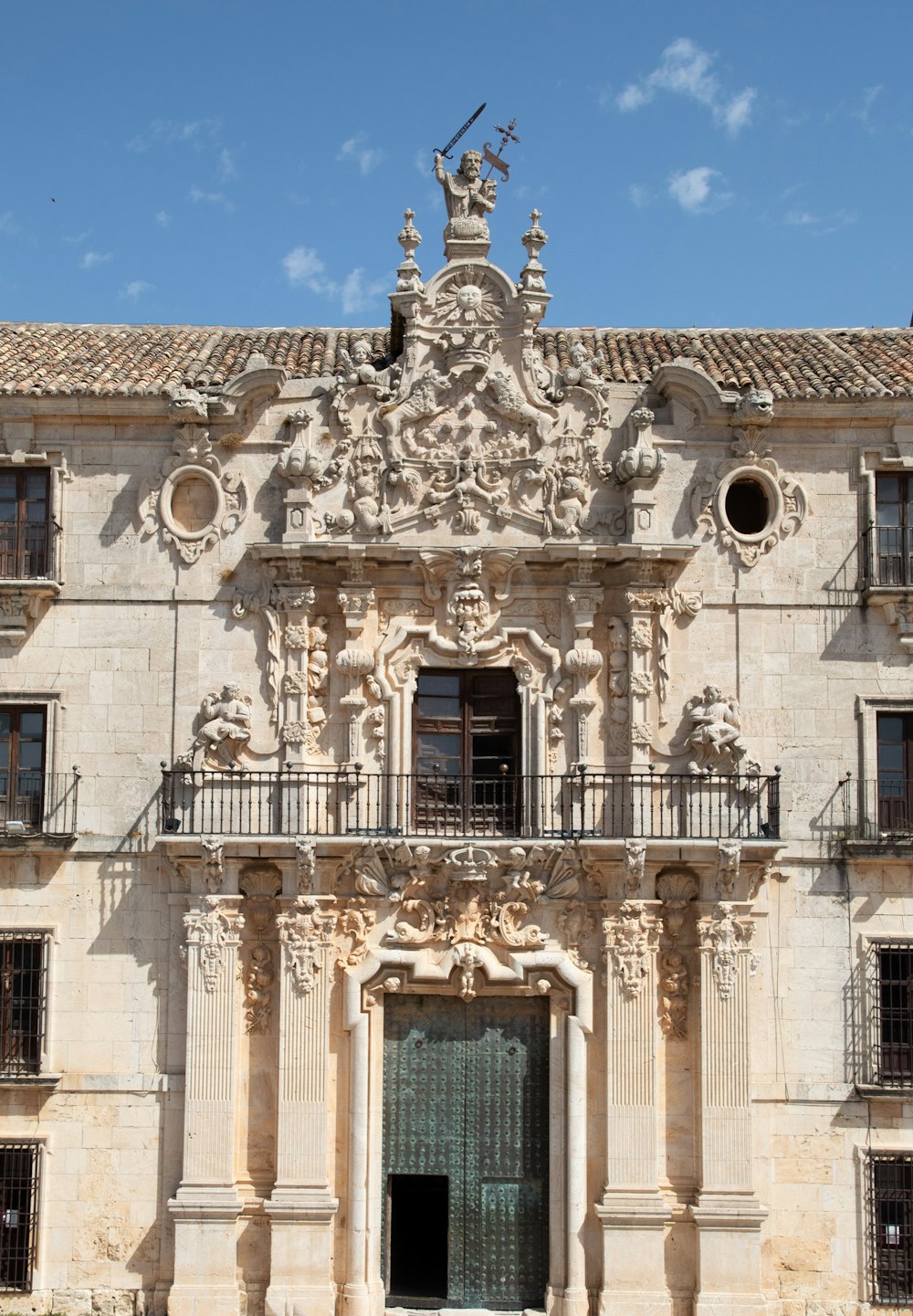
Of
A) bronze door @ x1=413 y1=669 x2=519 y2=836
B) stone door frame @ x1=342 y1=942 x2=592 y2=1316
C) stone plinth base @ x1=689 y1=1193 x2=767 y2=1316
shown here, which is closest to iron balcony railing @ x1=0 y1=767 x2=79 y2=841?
stone door frame @ x1=342 y1=942 x2=592 y2=1316

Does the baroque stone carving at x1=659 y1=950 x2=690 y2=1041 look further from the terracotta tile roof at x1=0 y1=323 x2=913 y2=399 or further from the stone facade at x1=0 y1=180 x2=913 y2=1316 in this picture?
the terracotta tile roof at x1=0 y1=323 x2=913 y2=399

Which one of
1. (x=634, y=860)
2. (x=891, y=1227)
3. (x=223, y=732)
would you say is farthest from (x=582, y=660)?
(x=891, y=1227)

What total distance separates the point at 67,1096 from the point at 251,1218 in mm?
2579

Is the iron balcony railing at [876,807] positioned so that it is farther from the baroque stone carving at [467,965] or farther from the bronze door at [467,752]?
the baroque stone carving at [467,965]

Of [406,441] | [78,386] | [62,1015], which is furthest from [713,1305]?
[78,386]

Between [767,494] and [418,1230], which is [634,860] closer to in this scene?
[767,494]

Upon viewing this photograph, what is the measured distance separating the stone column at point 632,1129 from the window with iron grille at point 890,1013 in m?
2.57

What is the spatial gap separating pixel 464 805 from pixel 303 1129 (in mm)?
4185

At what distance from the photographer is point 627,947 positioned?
20.6 metres

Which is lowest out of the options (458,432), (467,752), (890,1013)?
(890,1013)

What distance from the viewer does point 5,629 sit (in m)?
21.3

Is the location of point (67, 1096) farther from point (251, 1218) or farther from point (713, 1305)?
point (713, 1305)

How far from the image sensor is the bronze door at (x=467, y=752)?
21156mm

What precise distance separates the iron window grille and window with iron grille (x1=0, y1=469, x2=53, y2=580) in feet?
14.4
